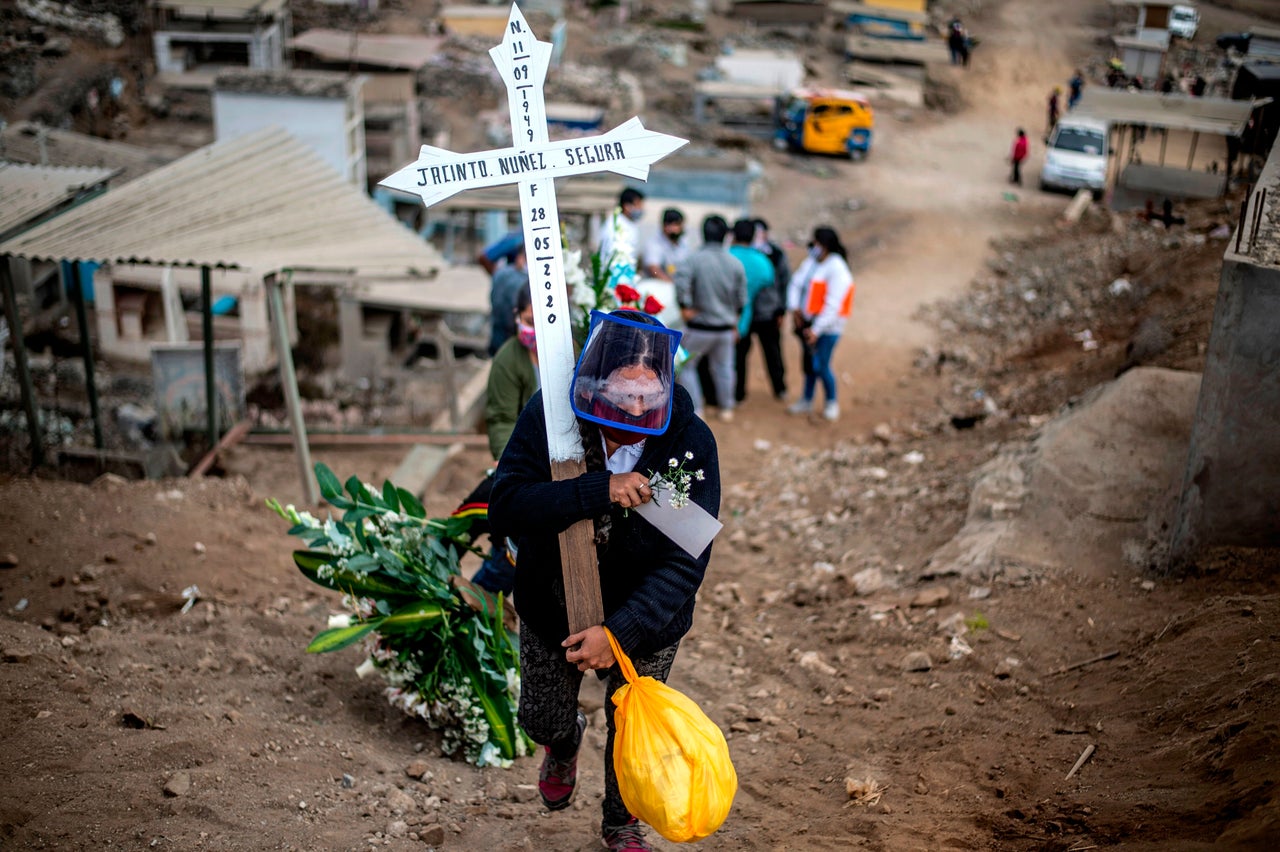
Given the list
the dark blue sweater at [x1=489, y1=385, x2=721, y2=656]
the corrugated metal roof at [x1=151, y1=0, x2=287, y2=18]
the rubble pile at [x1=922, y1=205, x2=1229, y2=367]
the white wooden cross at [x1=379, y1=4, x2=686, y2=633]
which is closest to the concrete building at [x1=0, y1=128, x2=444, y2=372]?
the white wooden cross at [x1=379, y1=4, x2=686, y2=633]

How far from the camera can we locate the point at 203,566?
602 cm

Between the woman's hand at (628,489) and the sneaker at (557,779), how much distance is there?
3.29ft

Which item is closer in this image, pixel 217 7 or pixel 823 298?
pixel 823 298

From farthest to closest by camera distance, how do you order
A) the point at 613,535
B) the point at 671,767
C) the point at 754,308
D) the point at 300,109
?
the point at 300,109 < the point at 754,308 < the point at 613,535 < the point at 671,767

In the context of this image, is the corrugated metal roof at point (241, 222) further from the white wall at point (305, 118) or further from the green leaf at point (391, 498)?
the white wall at point (305, 118)

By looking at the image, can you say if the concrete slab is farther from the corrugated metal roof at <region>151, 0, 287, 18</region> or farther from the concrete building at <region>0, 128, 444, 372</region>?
the corrugated metal roof at <region>151, 0, 287, 18</region>

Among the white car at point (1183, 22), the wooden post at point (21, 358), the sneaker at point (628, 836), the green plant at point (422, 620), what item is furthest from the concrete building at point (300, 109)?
the white car at point (1183, 22)

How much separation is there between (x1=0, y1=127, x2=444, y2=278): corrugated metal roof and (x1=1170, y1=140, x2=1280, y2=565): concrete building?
5.17m

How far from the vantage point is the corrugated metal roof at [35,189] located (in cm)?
712

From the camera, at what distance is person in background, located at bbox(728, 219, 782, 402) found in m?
9.80

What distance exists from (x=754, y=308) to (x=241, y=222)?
4.72m

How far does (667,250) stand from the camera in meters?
9.76

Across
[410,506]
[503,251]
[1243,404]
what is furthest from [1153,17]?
[410,506]

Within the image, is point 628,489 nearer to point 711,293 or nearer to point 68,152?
point 711,293
